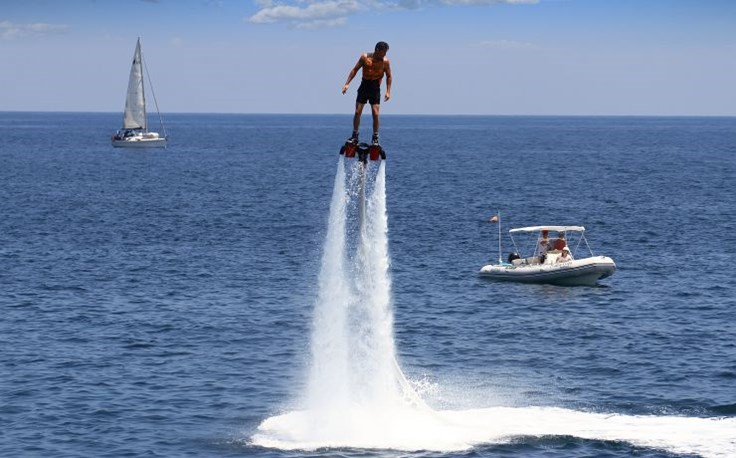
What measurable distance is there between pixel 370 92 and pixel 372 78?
1.70 ft

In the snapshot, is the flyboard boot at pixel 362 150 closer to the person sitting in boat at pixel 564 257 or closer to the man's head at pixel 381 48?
the man's head at pixel 381 48

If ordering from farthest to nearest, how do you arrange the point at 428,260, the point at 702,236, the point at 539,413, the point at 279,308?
the point at 702,236 → the point at 428,260 → the point at 279,308 → the point at 539,413

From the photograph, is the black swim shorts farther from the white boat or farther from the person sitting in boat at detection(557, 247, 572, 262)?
the person sitting in boat at detection(557, 247, 572, 262)

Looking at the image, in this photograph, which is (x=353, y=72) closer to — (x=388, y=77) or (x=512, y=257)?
(x=388, y=77)

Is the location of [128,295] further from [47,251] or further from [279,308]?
[47,251]

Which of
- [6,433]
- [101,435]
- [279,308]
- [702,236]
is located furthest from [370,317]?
A: [702,236]

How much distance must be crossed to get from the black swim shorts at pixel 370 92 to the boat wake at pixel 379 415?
6119 millimetres

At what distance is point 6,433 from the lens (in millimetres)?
44219

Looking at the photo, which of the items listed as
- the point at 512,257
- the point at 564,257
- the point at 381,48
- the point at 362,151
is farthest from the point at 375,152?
the point at 512,257

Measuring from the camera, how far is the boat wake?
4238 centimetres

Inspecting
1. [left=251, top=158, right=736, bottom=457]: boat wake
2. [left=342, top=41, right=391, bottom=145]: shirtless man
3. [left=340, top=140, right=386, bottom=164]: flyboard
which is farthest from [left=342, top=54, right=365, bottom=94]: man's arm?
[left=251, top=158, right=736, bottom=457]: boat wake

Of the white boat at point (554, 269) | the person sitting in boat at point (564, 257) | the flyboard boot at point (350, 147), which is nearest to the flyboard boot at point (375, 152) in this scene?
the flyboard boot at point (350, 147)

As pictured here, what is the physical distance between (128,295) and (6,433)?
94.4 ft

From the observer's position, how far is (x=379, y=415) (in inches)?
1748
